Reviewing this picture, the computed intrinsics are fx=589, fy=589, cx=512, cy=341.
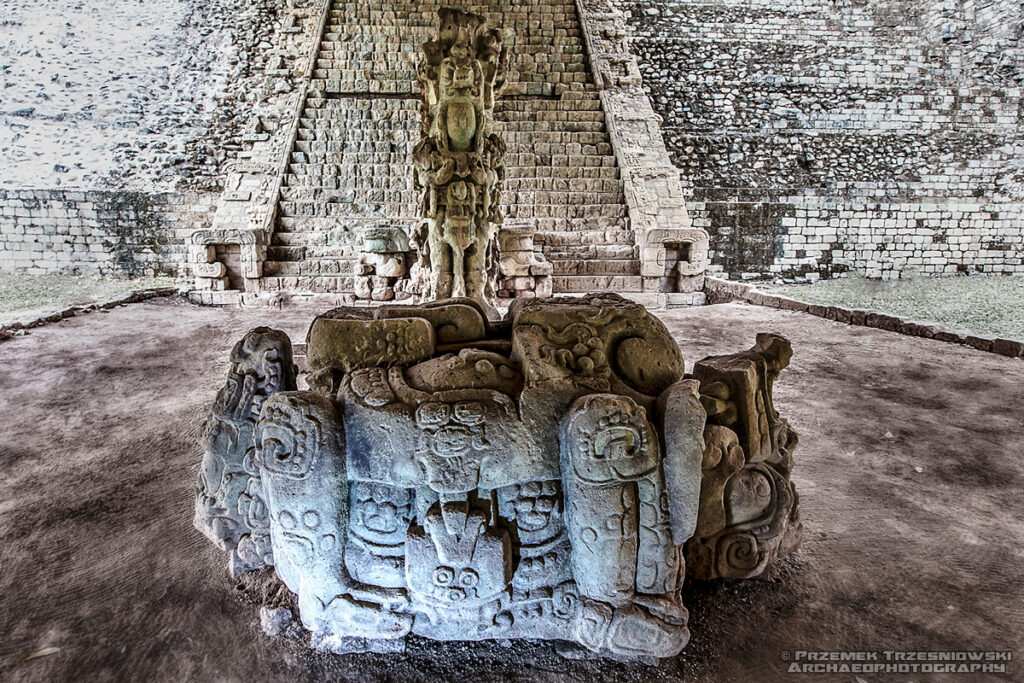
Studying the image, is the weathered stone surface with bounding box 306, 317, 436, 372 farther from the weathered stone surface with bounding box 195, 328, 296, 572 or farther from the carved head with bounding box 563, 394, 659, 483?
the carved head with bounding box 563, 394, 659, 483

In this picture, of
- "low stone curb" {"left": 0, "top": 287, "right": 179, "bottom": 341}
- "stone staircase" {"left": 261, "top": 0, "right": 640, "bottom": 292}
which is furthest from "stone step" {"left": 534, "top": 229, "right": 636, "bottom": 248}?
"low stone curb" {"left": 0, "top": 287, "right": 179, "bottom": 341}

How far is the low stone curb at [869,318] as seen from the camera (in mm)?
5164

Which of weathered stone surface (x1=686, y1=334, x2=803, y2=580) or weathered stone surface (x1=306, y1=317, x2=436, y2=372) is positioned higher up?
weathered stone surface (x1=306, y1=317, x2=436, y2=372)

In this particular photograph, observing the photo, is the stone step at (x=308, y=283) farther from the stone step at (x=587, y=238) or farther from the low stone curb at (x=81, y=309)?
the stone step at (x=587, y=238)

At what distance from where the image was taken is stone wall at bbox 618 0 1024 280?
10.8m

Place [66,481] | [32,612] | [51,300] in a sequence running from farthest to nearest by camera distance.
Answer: [51,300], [66,481], [32,612]


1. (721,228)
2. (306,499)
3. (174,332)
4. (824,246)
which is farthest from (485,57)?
(824,246)

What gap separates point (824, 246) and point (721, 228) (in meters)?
2.03

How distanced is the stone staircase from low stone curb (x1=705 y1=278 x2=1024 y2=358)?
129 cm

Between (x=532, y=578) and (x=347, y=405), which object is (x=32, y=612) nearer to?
(x=347, y=405)

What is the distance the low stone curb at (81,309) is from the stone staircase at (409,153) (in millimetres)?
1738

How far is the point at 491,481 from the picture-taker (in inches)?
72.9

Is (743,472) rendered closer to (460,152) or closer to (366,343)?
(366,343)

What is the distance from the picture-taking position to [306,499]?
1832 millimetres
